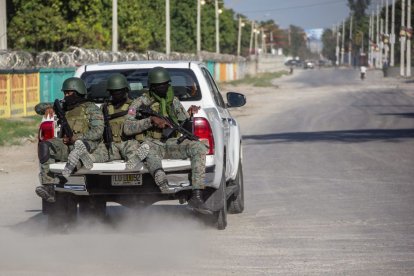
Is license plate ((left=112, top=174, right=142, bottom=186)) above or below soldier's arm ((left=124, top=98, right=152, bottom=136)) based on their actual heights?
below

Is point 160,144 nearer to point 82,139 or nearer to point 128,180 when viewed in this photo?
point 128,180

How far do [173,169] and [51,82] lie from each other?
→ 91.3 feet

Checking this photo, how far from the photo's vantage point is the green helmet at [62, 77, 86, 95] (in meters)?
11.3

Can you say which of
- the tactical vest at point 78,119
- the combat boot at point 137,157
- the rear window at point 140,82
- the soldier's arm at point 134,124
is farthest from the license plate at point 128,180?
the rear window at point 140,82

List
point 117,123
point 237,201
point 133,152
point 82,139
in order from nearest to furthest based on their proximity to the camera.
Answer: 1. point 133,152
2. point 82,139
3. point 117,123
4. point 237,201

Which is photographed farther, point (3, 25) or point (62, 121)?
point (3, 25)

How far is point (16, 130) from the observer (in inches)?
1109

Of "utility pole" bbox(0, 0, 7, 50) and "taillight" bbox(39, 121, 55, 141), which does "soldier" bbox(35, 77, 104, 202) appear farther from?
"utility pole" bbox(0, 0, 7, 50)

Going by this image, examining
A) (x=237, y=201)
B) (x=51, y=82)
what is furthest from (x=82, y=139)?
(x=51, y=82)

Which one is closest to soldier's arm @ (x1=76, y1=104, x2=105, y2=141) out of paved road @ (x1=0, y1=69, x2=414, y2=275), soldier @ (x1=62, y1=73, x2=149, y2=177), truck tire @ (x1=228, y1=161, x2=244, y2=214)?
soldier @ (x1=62, y1=73, x2=149, y2=177)

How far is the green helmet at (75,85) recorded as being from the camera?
37.2ft

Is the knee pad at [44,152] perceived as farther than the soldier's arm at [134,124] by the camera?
No

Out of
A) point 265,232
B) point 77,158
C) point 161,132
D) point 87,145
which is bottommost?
point 265,232

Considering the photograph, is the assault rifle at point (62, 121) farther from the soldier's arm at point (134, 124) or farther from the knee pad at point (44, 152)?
the soldier's arm at point (134, 124)
